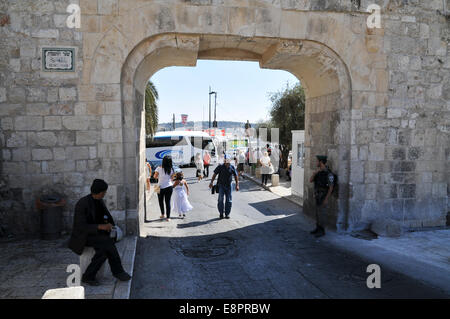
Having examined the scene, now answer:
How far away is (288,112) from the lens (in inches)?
641

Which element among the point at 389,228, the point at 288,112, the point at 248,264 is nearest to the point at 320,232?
the point at 389,228

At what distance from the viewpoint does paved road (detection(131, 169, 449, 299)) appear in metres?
4.24

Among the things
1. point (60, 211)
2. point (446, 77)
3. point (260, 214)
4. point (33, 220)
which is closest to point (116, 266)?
point (60, 211)

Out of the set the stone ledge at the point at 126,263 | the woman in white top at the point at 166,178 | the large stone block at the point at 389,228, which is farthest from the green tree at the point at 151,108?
the large stone block at the point at 389,228

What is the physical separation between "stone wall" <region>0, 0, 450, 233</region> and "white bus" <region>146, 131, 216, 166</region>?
16407 mm

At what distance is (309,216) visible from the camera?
8.41 meters

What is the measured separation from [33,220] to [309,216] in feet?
20.3

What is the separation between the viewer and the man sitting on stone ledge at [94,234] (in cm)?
388

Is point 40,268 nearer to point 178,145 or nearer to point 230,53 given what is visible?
point 230,53

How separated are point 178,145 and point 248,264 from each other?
66.9ft

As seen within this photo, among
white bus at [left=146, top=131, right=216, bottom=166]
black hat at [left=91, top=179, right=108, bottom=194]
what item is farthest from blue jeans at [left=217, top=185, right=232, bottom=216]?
white bus at [left=146, top=131, right=216, bottom=166]

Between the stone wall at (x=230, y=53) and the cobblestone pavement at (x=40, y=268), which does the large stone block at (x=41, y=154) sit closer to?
the stone wall at (x=230, y=53)

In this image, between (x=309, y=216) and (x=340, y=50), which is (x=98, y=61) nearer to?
(x=340, y=50)

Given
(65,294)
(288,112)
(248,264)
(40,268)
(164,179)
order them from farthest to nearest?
(288,112) → (164,179) → (248,264) → (40,268) → (65,294)
